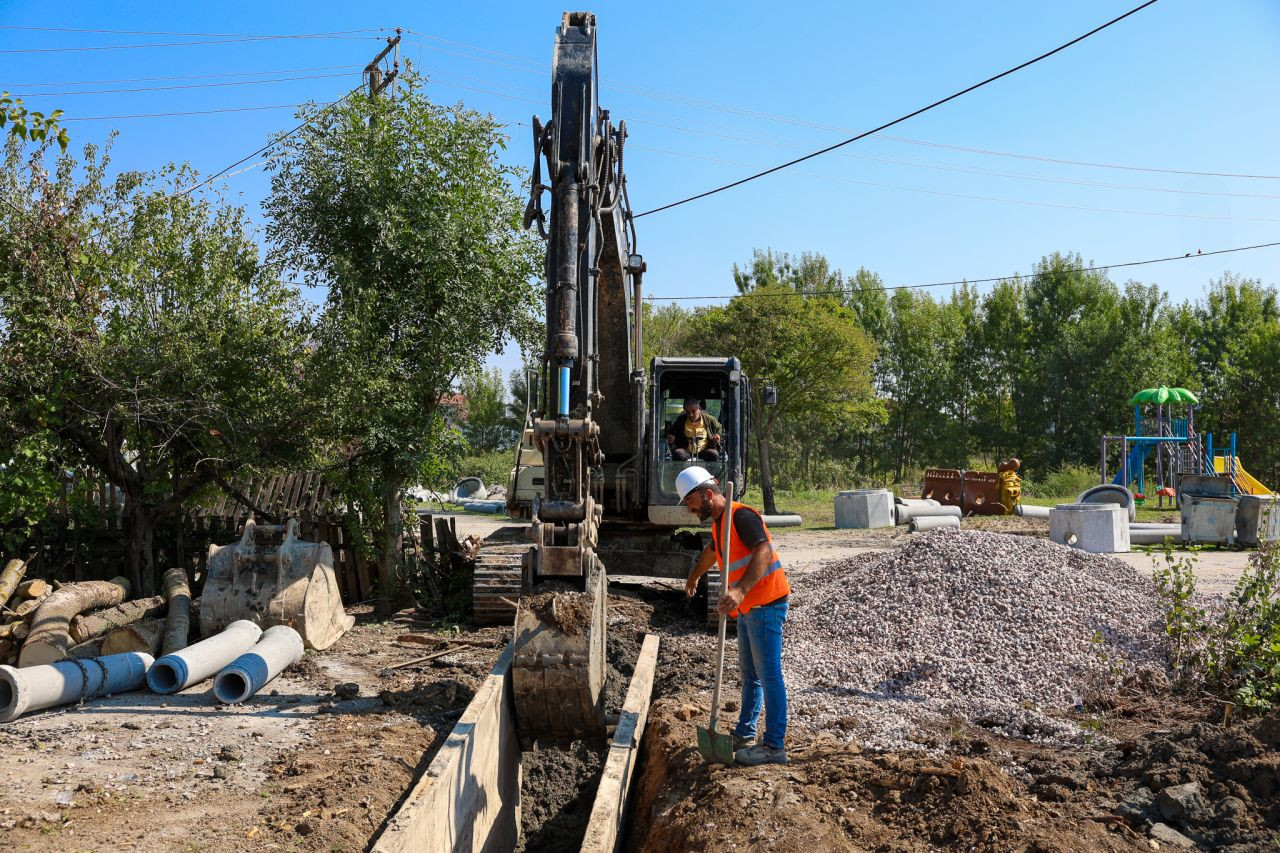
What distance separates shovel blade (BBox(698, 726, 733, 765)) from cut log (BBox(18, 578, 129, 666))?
5.74m

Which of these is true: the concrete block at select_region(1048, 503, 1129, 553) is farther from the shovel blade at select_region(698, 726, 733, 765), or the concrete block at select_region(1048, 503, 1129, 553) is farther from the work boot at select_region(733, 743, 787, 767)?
the shovel blade at select_region(698, 726, 733, 765)

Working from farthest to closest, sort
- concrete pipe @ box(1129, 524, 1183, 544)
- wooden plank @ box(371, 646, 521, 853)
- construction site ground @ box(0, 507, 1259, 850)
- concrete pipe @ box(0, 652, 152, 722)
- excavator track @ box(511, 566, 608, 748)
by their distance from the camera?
concrete pipe @ box(1129, 524, 1183, 544), concrete pipe @ box(0, 652, 152, 722), excavator track @ box(511, 566, 608, 748), wooden plank @ box(371, 646, 521, 853), construction site ground @ box(0, 507, 1259, 850)

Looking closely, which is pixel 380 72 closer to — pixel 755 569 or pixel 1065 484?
pixel 755 569

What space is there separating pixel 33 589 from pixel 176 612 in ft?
4.04

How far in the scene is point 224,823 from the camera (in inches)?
221

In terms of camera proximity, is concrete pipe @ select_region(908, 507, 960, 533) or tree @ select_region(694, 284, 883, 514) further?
tree @ select_region(694, 284, 883, 514)

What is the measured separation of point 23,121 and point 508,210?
766 cm

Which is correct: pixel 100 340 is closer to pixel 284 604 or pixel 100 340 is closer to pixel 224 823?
pixel 284 604

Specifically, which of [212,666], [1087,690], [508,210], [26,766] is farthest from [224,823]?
[508,210]

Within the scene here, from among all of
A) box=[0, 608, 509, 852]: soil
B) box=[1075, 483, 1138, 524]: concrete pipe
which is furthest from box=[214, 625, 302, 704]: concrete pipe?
box=[1075, 483, 1138, 524]: concrete pipe

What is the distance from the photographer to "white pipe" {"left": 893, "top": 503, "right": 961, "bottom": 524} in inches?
912

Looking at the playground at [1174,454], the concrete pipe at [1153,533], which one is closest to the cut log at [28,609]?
the concrete pipe at [1153,533]

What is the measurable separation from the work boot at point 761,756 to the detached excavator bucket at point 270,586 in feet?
16.0

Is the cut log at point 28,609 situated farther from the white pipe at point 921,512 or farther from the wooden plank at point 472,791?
the white pipe at point 921,512
